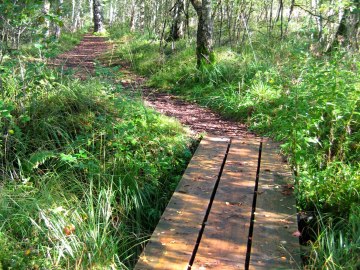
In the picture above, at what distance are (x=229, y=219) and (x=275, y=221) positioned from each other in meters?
0.42

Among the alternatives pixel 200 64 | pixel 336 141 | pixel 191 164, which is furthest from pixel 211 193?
pixel 200 64

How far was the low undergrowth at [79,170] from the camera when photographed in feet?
11.2

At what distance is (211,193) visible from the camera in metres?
4.25

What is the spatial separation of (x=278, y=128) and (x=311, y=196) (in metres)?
1.85

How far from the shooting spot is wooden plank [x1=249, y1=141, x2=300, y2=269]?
310cm

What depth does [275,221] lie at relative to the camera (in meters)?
3.69

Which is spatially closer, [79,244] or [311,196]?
[79,244]

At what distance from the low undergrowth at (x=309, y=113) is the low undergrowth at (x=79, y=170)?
151cm

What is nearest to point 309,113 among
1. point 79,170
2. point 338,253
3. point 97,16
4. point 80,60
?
point 338,253

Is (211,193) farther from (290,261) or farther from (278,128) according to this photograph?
(278,128)

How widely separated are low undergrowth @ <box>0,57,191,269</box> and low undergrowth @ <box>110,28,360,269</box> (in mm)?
1513

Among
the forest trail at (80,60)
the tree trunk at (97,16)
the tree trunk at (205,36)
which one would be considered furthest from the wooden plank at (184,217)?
the tree trunk at (97,16)

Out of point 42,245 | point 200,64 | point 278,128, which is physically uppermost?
point 200,64

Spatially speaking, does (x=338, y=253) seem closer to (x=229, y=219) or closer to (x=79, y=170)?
(x=229, y=219)
